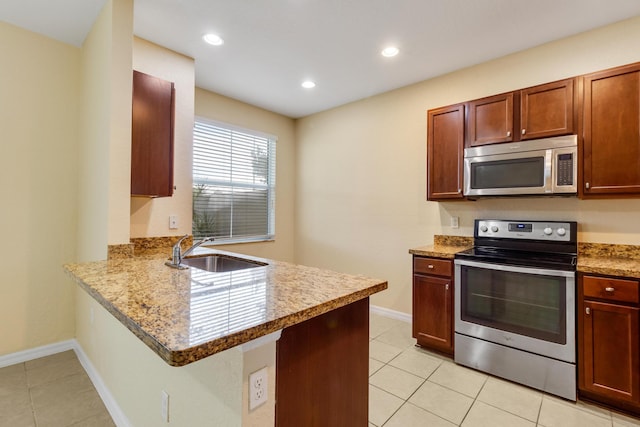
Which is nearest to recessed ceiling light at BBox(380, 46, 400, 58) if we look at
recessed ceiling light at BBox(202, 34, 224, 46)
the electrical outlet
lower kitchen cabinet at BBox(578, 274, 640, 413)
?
recessed ceiling light at BBox(202, 34, 224, 46)

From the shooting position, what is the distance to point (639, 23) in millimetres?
2252

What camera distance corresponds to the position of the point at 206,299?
112 centimetres

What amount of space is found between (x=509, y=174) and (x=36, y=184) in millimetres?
4003

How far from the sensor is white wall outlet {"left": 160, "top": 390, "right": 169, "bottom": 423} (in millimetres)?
1331

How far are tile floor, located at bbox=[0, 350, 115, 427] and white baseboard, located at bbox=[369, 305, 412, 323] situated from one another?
9.05 feet

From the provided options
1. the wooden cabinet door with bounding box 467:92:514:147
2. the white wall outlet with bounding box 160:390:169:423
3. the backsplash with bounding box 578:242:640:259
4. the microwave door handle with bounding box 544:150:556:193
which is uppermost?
the wooden cabinet door with bounding box 467:92:514:147

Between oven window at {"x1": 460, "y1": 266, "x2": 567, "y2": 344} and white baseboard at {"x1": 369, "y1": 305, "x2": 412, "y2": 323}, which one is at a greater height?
oven window at {"x1": 460, "y1": 266, "x2": 567, "y2": 344}

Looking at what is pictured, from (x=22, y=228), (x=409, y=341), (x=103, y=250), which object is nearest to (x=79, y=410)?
(x=103, y=250)

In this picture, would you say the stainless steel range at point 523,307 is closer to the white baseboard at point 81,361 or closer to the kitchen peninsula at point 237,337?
the kitchen peninsula at point 237,337

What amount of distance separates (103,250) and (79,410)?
1020 mm

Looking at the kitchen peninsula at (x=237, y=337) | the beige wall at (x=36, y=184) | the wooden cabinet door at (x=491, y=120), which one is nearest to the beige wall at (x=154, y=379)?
the kitchen peninsula at (x=237, y=337)

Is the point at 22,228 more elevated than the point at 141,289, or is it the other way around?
the point at 22,228

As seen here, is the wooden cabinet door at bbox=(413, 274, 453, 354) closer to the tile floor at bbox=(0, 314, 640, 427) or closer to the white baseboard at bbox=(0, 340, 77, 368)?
the tile floor at bbox=(0, 314, 640, 427)

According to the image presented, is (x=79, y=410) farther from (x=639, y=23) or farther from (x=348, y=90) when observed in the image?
(x=639, y=23)
